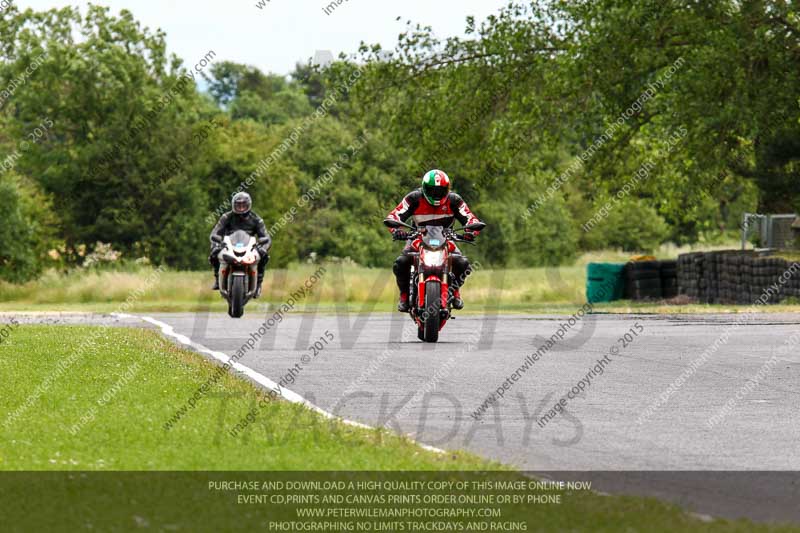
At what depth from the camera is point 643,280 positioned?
3844cm

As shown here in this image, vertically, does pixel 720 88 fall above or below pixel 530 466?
above

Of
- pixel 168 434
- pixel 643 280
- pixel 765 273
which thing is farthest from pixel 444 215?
pixel 643 280

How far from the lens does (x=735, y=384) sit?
13.8 metres

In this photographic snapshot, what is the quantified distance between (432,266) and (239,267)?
10.3 feet

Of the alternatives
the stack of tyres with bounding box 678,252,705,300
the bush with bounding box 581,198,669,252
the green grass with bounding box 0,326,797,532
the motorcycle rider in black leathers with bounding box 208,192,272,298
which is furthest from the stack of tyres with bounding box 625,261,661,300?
the bush with bounding box 581,198,669,252

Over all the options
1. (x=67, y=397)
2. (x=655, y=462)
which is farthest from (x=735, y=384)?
(x=67, y=397)

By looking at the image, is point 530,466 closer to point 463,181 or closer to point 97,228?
point 97,228

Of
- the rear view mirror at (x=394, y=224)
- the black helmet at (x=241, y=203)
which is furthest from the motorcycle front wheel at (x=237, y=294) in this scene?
the rear view mirror at (x=394, y=224)

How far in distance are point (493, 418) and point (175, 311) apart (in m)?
27.3

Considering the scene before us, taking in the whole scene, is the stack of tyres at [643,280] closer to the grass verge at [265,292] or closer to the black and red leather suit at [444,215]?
the grass verge at [265,292]

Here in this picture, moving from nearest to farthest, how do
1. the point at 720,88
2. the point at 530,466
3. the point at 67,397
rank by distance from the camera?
the point at 530,466, the point at 67,397, the point at 720,88

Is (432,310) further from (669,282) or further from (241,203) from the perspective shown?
(669,282)

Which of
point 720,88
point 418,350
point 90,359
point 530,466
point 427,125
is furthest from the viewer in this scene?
A: point 427,125

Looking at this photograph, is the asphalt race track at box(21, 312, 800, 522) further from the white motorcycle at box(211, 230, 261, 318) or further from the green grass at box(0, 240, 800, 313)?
the green grass at box(0, 240, 800, 313)
